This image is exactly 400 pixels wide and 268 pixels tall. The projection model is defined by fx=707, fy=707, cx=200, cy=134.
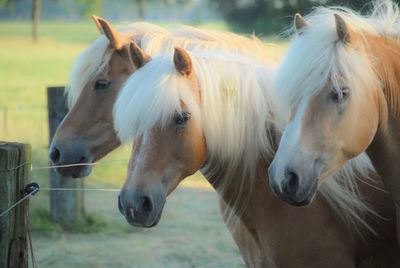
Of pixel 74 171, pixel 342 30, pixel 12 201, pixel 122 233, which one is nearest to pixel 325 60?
pixel 342 30

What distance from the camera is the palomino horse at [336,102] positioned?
2.70 meters

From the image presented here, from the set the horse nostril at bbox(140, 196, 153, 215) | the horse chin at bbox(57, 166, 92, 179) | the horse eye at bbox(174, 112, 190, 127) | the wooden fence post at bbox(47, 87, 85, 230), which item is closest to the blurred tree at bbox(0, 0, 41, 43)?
the wooden fence post at bbox(47, 87, 85, 230)

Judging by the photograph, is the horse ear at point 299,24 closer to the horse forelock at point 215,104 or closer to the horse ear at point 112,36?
the horse forelock at point 215,104

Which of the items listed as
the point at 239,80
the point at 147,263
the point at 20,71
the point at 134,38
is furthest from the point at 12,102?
the point at 239,80

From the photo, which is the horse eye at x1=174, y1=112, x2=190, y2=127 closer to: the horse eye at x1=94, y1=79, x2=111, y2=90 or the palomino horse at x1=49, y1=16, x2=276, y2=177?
the palomino horse at x1=49, y1=16, x2=276, y2=177

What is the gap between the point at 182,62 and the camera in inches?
121

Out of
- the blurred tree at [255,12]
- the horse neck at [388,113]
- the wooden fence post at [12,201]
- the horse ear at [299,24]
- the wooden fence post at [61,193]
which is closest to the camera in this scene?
the horse neck at [388,113]

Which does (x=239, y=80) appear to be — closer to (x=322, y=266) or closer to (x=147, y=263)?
(x=322, y=266)

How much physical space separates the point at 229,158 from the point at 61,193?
12.2 feet

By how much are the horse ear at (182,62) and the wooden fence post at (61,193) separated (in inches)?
141

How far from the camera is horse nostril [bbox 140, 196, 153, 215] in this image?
2.90 metres

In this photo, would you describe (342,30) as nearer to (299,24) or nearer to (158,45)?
(299,24)

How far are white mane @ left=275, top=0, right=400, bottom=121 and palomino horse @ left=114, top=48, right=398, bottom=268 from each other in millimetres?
288

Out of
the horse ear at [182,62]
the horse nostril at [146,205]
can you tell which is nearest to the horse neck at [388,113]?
Answer: the horse ear at [182,62]
